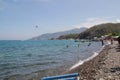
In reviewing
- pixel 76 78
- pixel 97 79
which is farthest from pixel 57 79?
pixel 97 79

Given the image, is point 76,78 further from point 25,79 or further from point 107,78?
point 25,79

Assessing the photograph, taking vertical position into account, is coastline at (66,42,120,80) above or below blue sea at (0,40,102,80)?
above

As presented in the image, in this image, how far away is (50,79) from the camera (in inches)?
338

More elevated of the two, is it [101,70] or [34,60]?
[101,70]

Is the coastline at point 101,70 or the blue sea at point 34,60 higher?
the coastline at point 101,70

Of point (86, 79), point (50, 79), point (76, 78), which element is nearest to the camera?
point (50, 79)

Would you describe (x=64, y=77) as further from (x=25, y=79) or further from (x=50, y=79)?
(x=25, y=79)

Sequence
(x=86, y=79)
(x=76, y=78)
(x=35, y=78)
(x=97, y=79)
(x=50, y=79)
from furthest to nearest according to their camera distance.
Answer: (x=35, y=78) < (x=86, y=79) < (x=97, y=79) < (x=76, y=78) < (x=50, y=79)

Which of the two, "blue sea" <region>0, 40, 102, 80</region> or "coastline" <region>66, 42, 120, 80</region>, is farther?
"blue sea" <region>0, 40, 102, 80</region>

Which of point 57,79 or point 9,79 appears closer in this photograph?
point 57,79

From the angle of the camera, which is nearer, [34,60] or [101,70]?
[101,70]

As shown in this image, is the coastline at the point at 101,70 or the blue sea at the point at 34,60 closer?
the coastline at the point at 101,70

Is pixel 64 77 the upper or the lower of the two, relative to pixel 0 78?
upper

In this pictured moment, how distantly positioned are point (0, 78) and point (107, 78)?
1179cm
